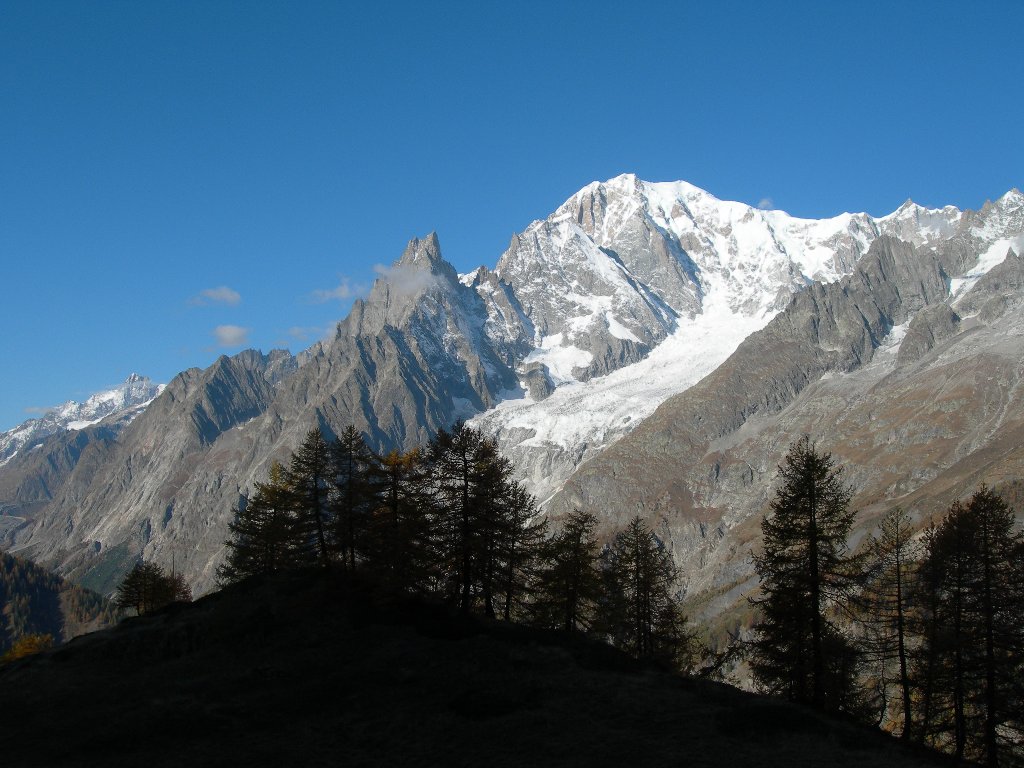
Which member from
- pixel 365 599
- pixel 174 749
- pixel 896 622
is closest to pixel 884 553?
pixel 896 622

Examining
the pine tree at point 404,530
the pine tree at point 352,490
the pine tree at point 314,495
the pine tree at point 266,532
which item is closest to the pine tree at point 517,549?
the pine tree at point 404,530

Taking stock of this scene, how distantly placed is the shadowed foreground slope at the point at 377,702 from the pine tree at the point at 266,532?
29.6 ft

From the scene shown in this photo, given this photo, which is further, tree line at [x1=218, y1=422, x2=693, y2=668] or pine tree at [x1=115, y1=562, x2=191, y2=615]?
pine tree at [x1=115, y1=562, x2=191, y2=615]

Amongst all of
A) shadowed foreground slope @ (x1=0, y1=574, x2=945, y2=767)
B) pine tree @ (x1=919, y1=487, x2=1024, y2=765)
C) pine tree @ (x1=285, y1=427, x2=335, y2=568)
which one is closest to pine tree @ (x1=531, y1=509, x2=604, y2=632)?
shadowed foreground slope @ (x1=0, y1=574, x2=945, y2=767)

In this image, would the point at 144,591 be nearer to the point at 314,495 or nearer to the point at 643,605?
the point at 314,495

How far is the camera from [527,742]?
2492cm

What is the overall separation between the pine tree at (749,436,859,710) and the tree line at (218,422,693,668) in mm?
12100

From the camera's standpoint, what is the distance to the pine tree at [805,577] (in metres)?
31.8

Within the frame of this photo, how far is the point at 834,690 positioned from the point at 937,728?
440cm

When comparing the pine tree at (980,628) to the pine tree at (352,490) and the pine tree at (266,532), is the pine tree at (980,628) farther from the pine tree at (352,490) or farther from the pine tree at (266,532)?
the pine tree at (266,532)

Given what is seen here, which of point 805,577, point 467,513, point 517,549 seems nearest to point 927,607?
point 805,577

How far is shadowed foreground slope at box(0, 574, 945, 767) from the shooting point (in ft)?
81.0

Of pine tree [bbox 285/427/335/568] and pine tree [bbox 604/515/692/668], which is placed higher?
pine tree [bbox 285/427/335/568]

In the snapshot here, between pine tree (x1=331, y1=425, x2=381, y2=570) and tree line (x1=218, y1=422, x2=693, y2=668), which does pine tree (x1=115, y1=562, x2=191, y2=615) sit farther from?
pine tree (x1=331, y1=425, x2=381, y2=570)
